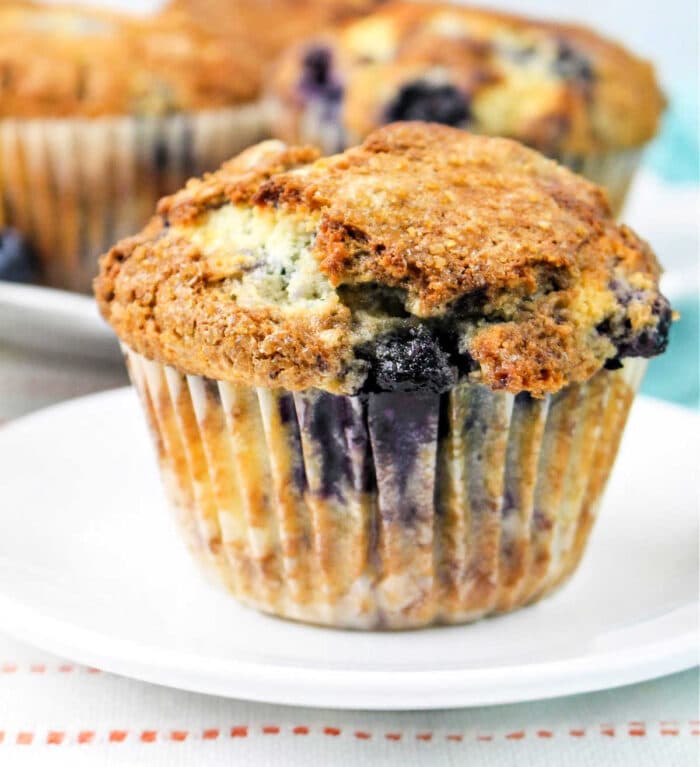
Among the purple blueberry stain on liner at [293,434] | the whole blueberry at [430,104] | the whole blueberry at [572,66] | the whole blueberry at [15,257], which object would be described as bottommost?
the whole blueberry at [15,257]

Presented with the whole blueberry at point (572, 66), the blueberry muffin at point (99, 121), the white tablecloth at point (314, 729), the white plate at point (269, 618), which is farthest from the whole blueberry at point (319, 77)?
the white tablecloth at point (314, 729)

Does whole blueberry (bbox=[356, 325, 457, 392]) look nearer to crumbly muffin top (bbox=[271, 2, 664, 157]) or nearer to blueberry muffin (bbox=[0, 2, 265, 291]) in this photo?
crumbly muffin top (bbox=[271, 2, 664, 157])

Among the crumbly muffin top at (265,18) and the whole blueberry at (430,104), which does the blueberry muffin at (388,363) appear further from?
the crumbly muffin top at (265,18)

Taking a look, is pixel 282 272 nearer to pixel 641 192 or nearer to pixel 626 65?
pixel 626 65

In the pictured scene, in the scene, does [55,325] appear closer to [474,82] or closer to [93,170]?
[93,170]

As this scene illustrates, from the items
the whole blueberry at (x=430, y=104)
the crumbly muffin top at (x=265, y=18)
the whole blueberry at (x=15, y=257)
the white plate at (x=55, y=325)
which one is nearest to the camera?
the white plate at (x=55, y=325)

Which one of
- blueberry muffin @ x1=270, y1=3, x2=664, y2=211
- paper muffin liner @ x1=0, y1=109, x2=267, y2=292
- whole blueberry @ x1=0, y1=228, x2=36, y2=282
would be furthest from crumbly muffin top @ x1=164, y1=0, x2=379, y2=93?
whole blueberry @ x1=0, y1=228, x2=36, y2=282
